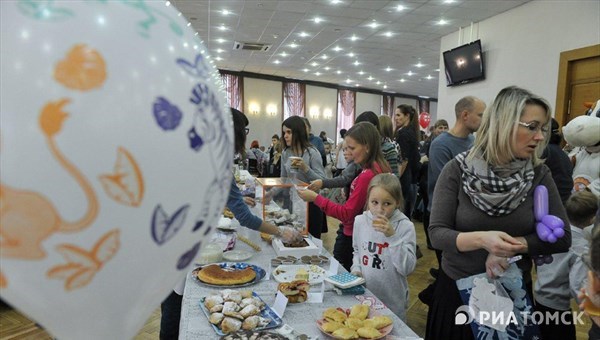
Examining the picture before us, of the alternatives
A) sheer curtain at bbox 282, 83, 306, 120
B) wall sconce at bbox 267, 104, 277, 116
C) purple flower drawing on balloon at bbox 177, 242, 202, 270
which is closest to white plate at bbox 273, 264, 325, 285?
purple flower drawing on balloon at bbox 177, 242, 202, 270

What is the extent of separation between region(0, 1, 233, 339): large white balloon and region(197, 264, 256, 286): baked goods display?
923 mm

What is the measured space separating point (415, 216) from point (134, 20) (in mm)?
6141

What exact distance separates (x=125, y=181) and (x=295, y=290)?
1014 mm

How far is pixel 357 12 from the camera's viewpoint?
21.2 ft

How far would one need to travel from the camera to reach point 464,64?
679 centimetres

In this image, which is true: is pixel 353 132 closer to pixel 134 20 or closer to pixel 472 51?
pixel 134 20

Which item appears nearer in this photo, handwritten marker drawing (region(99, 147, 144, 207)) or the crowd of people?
handwritten marker drawing (region(99, 147, 144, 207))

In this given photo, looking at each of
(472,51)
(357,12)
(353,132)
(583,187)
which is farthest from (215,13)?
(583,187)

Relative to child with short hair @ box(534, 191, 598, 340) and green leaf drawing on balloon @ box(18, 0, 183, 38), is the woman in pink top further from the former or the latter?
green leaf drawing on balloon @ box(18, 0, 183, 38)

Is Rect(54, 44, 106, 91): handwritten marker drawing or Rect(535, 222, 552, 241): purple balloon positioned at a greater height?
Rect(54, 44, 106, 91): handwritten marker drawing

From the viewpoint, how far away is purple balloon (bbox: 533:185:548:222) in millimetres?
1320

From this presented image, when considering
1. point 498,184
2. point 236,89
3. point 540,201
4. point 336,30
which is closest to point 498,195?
A: point 498,184

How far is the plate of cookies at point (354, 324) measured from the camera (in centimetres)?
114

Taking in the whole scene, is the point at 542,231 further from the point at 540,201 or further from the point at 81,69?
the point at 81,69
